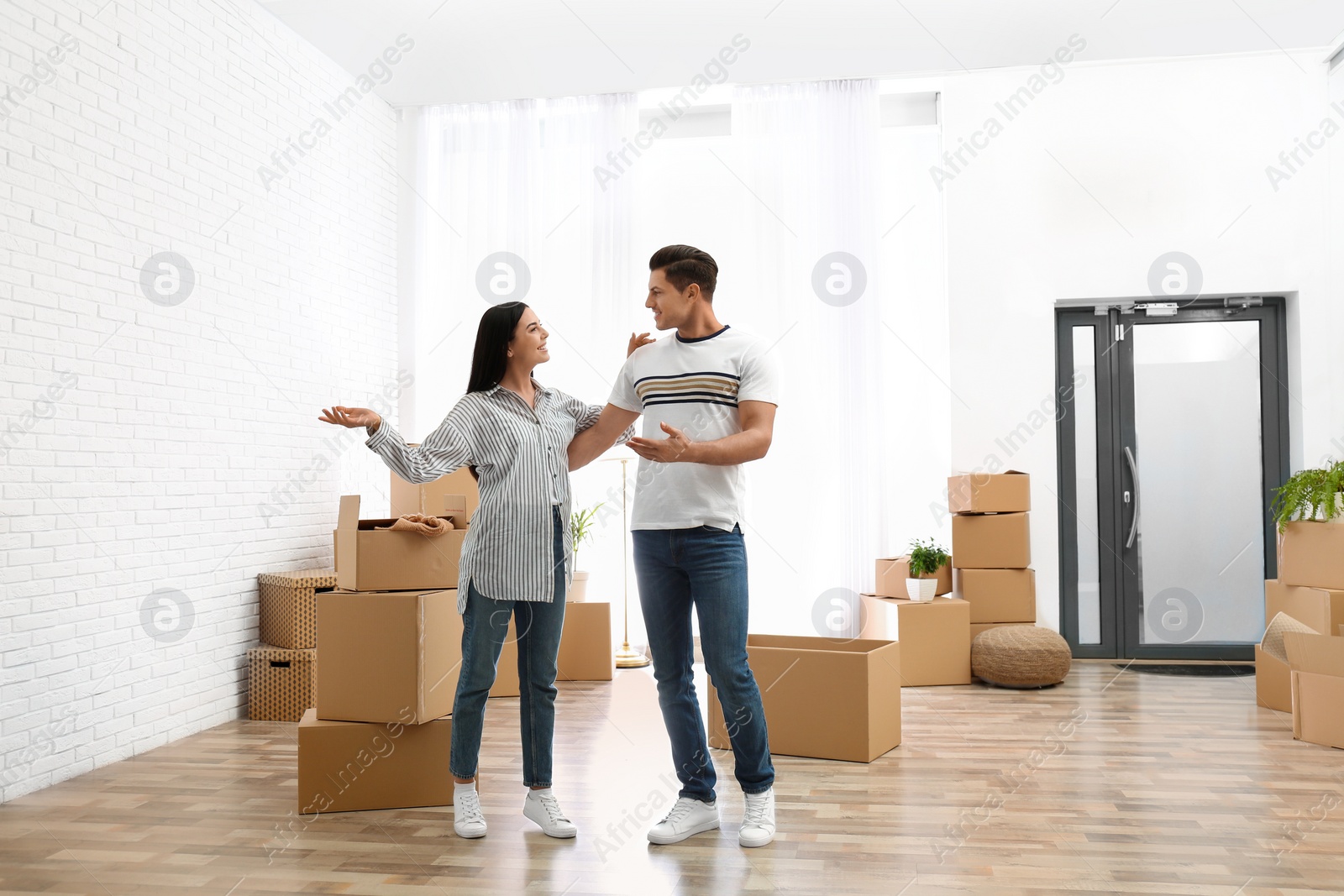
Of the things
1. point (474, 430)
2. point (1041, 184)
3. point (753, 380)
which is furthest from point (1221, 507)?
point (474, 430)

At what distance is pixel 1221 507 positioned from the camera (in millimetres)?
5227

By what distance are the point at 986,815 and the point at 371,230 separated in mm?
4213

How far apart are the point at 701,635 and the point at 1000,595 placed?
2.79 metres

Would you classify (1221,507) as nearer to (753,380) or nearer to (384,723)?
(753,380)

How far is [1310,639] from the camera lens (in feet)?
11.6

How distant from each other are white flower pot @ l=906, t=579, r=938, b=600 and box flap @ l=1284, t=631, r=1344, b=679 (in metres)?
1.44

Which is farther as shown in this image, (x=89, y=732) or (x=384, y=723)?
(x=89, y=732)

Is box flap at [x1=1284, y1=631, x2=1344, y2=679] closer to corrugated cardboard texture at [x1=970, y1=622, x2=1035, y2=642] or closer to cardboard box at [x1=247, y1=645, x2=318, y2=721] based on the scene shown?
corrugated cardboard texture at [x1=970, y1=622, x2=1035, y2=642]

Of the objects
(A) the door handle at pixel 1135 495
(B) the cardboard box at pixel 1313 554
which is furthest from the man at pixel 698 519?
(A) the door handle at pixel 1135 495

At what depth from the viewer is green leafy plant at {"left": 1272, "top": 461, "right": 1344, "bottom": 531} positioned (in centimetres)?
390

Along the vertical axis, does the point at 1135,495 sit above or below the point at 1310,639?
above

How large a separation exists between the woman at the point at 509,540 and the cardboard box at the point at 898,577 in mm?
2680

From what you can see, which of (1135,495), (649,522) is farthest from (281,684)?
(1135,495)

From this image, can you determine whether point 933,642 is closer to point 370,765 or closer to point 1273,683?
point 1273,683
